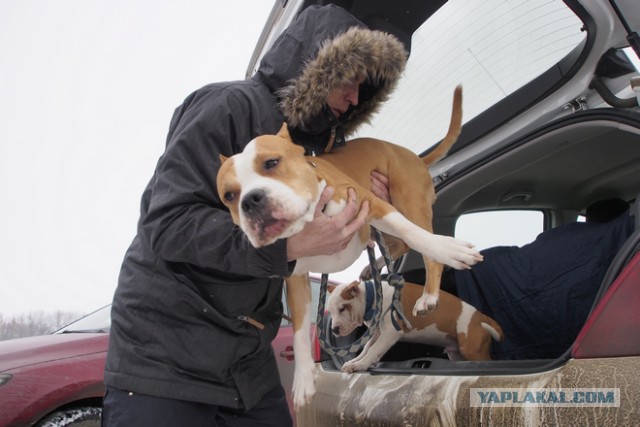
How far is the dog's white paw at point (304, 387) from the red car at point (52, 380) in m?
1.37

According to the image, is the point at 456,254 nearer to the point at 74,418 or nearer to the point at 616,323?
the point at 616,323

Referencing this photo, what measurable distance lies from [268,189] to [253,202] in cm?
6

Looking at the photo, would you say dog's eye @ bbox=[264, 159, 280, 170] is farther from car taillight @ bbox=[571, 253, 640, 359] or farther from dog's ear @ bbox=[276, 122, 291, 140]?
car taillight @ bbox=[571, 253, 640, 359]

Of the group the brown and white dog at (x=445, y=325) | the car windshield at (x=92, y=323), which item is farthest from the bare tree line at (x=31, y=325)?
the brown and white dog at (x=445, y=325)

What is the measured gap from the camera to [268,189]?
5.07 ft

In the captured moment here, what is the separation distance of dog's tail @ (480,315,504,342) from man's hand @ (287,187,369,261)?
1.57m

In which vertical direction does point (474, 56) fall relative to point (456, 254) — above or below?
above

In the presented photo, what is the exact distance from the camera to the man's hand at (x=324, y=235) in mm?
1593

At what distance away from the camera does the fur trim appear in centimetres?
184

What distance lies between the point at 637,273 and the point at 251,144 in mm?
1075

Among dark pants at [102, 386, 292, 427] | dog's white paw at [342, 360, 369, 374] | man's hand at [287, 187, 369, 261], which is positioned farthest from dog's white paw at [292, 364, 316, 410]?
man's hand at [287, 187, 369, 261]

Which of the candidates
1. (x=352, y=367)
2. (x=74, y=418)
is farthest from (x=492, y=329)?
(x=74, y=418)

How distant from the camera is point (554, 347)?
2752 millimetres

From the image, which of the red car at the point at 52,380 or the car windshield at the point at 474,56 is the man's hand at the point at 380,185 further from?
the red car at the point at 52,380
